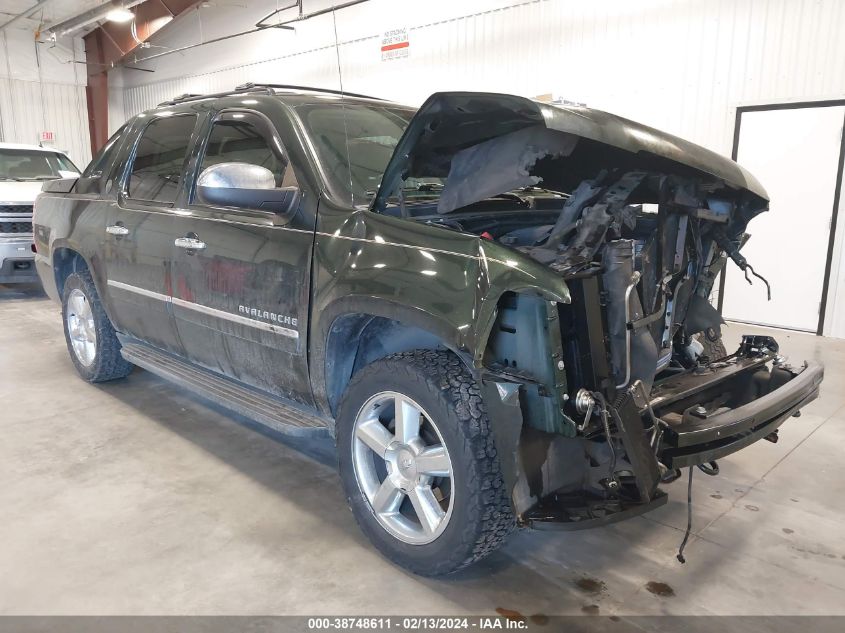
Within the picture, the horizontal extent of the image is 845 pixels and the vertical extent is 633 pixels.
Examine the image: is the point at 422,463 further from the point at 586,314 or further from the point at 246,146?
the point at 246,146

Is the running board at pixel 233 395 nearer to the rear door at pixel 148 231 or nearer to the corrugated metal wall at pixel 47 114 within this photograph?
the rear door at pixel 148 231

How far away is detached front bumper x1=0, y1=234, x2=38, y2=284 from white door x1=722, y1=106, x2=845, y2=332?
810 centimetres

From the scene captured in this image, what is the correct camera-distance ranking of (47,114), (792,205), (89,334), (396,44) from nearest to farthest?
(89,334) < (792,205) < (396,44) < (47,114)

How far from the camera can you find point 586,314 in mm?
2023

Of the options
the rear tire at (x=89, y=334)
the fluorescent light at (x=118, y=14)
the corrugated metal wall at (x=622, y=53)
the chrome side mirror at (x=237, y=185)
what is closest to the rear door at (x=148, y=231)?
the rear tire at (x=89, y=334)

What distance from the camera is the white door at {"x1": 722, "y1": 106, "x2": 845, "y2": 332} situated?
629cm

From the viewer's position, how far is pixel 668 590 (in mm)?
2236

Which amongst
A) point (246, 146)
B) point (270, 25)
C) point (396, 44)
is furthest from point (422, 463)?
point (270, 25)

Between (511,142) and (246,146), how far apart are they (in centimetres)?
155

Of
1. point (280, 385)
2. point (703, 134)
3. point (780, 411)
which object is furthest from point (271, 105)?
point (703, 134)

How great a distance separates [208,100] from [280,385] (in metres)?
1.62

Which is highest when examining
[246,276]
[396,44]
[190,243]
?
[396,44]

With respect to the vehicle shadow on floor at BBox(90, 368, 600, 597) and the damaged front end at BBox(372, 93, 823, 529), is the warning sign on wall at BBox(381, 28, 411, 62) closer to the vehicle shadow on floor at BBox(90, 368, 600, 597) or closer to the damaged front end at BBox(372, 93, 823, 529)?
the vehicle shadow on floor at BBox(90, 368, 600, 597)

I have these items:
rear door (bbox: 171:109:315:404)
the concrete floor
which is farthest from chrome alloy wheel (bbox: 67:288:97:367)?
rear door (bbox: 171:109:315:404)
